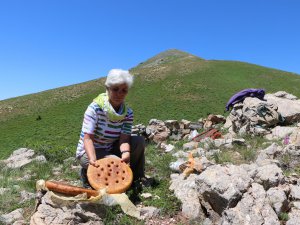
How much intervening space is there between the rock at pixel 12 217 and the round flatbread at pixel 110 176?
115 centimetres

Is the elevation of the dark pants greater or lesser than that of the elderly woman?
lesser

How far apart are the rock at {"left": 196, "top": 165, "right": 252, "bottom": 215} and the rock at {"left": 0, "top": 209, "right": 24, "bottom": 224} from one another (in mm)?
2719

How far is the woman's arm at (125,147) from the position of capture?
6.34 m

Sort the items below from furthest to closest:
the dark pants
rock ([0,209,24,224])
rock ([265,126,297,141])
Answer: rock ([265,126,297,141]), the dark pants, rock ([0,209,24,224])

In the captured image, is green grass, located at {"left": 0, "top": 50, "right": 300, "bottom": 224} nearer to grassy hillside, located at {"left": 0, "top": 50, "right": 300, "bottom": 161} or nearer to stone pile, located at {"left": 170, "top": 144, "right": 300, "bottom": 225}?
grassy hillside, located at {"left": 0, "top": 50, "right": 300, "bottom": 161}

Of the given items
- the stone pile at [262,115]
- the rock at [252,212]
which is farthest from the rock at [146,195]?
the stone pile at [262,115]

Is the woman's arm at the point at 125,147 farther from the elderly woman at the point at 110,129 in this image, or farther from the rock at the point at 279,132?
the rock at the point at 279,132

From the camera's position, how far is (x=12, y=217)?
5570 mm

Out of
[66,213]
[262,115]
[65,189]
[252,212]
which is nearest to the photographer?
[252,212]

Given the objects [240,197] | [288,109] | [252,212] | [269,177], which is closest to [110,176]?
[240,197]

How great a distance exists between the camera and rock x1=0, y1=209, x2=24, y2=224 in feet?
17.8

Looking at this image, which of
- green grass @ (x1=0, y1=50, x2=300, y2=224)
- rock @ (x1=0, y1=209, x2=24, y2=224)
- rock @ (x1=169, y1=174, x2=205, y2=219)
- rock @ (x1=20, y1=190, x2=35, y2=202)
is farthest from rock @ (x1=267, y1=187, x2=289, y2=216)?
green grass @ (x1=0, y1=50, x2=300, y2=224)

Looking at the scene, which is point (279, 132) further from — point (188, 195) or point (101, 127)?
point (101, 127)

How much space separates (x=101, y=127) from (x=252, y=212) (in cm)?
285
